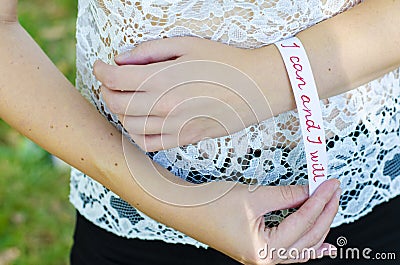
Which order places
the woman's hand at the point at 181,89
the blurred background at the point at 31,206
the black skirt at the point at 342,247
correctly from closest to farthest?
the woman's hand at the point at 181,89
the black skirt at the point at 342,247
the blurred background at the point at 31,206

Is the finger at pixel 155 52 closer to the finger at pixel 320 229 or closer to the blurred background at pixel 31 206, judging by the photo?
the finger at pixel 320 229

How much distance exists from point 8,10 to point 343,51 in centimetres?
54

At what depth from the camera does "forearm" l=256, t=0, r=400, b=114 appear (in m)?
1.13

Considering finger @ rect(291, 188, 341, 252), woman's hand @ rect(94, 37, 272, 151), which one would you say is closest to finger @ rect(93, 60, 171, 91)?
woman's hand @ rect(94, 37, 272, 151)

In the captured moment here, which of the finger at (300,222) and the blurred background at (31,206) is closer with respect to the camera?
the finger at (300,222)

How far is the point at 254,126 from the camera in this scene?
119 cm

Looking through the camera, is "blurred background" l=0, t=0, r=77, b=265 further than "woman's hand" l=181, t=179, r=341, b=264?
Yes

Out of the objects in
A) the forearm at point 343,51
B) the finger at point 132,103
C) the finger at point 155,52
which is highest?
the forearm at point 343,51

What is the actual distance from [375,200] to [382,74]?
25 cm

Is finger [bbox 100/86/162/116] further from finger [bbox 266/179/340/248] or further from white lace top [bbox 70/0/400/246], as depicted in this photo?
finger [bbox 266/179/340/248]

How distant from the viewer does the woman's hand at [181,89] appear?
1110 millimetres

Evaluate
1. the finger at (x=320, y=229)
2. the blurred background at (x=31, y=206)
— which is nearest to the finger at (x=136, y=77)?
the finger at (x=320, y=229)

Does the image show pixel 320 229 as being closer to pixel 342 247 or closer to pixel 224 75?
pixel 342 247

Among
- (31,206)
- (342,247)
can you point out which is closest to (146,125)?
(342,247)
